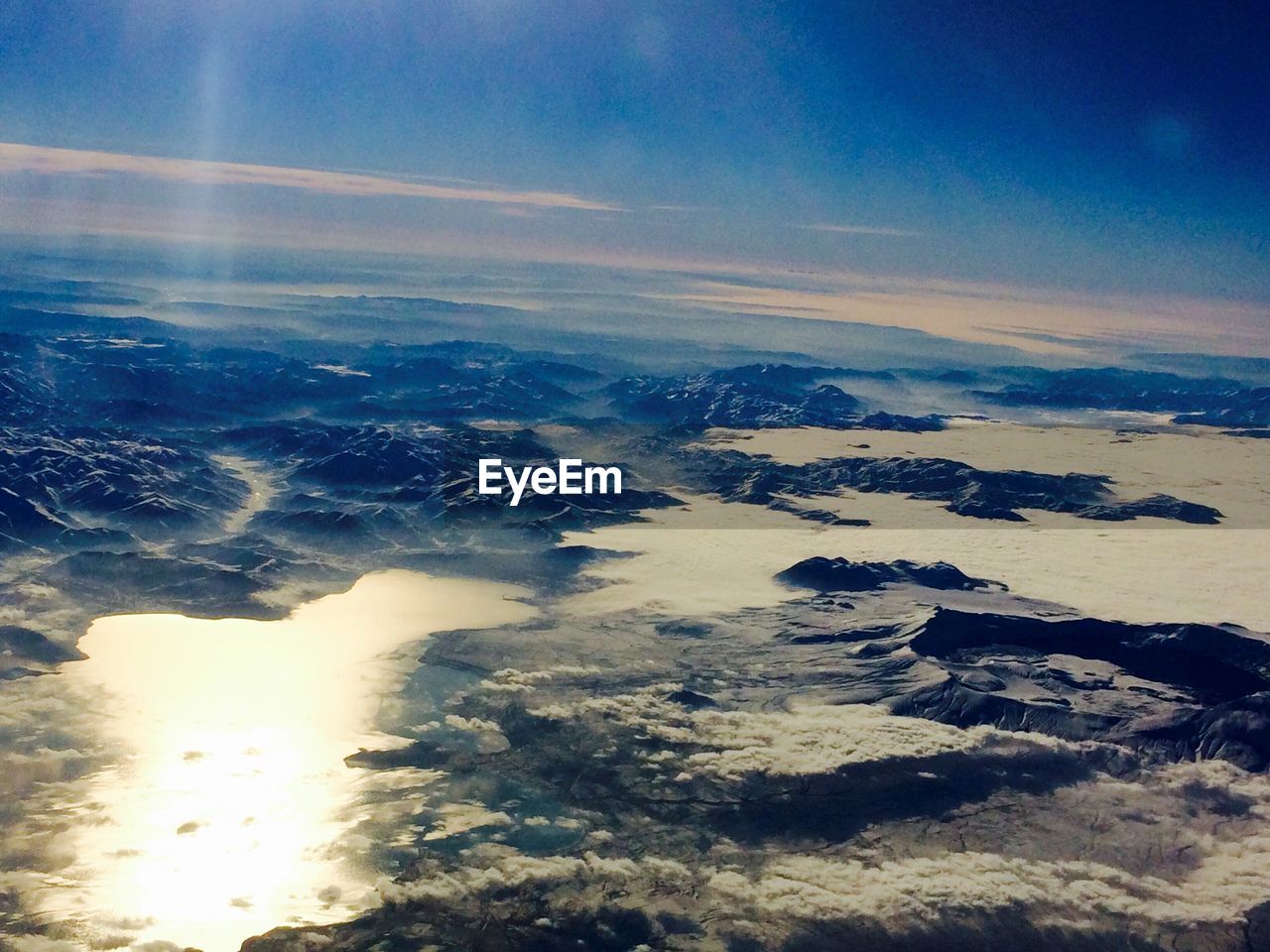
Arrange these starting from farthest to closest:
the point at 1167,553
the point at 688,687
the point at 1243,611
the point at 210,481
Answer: the point at 210,481 → the point at 1167,553 → the point at 1243,611 → the point at 688,687

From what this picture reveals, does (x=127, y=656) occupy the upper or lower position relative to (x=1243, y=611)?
lower

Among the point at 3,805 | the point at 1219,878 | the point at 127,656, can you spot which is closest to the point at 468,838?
the point at 3,805

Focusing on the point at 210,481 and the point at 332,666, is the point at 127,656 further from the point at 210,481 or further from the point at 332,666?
the point at 210,481

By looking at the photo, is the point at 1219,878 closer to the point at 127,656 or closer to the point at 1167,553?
the point at 127,656

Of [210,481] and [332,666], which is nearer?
[332,666]

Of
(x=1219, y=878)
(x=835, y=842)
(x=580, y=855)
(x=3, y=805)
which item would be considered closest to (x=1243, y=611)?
(x=1219, y=878)

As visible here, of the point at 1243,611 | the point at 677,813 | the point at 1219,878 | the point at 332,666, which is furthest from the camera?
the point at 1243,611
